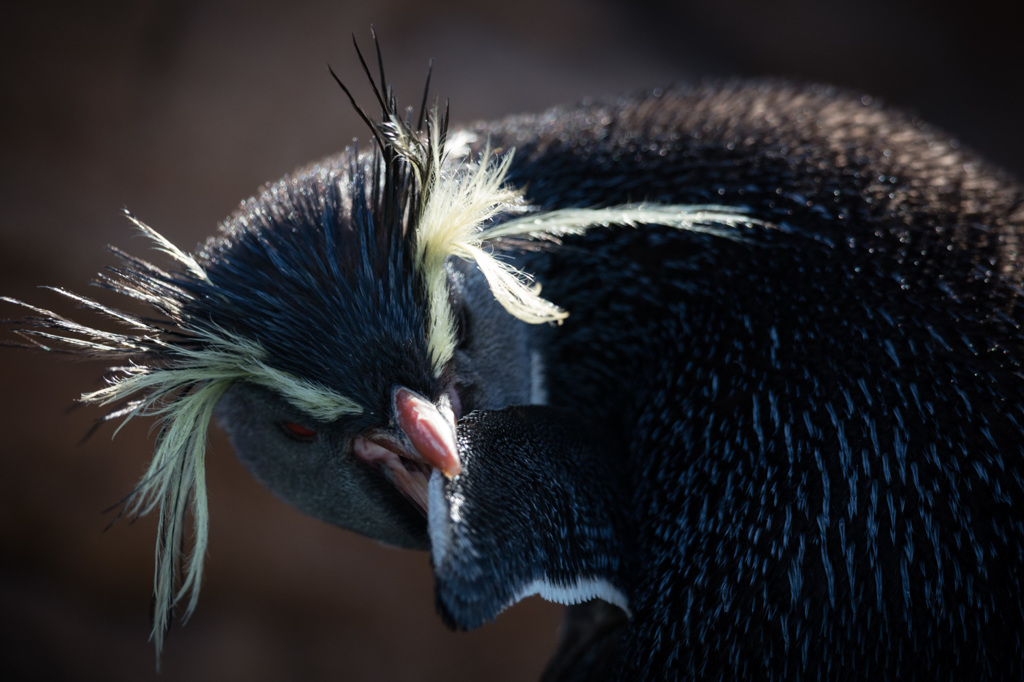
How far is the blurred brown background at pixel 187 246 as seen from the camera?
202cm

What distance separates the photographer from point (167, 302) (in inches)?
38.0

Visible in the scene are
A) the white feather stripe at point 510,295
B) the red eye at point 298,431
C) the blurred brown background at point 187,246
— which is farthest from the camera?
the blurred brown background at point 187,246

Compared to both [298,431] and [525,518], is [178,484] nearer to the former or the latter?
[298,431]

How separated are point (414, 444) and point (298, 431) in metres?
0.28

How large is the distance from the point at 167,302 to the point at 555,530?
0.57 m

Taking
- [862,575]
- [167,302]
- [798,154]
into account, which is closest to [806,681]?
[862,575]

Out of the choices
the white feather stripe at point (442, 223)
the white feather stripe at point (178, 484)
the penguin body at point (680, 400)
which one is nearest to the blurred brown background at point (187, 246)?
the white feather stripe at point (178, 484)

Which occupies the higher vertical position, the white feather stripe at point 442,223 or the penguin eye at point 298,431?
the white feather stripe at point 442,223

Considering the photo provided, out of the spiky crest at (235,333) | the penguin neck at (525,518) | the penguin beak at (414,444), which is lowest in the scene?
the penguin neck at (525,518)

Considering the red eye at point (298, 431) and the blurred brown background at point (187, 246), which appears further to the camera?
the blurred brown background at point (187, 246)

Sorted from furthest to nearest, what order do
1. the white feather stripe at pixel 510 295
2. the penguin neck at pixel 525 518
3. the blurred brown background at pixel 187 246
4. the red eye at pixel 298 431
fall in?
the blurred brown background at pixel 187 246, the red eye at pixel 298 431, the white feather stripe at pixel 510 295, the penguin neck at pixel 525 518

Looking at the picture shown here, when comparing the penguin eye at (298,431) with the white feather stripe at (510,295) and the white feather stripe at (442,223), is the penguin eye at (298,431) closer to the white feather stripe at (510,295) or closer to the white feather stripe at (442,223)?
the white feather stripe at (442,223)

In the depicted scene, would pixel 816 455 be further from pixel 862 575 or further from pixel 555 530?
pixel 555 530

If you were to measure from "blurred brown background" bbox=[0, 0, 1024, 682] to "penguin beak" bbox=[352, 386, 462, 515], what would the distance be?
1.18 metres
